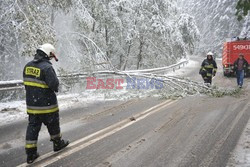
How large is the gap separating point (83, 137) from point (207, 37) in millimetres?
65056

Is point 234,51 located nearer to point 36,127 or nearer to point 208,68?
point 208,68

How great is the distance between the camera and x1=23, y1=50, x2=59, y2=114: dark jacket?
4.20m

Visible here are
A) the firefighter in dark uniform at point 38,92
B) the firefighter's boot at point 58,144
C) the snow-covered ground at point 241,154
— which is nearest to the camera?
the snow-covered ground at point 241,154

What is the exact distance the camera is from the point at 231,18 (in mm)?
57312

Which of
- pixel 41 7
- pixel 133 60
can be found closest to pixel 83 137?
pixel 41 7

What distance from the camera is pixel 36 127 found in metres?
4.28

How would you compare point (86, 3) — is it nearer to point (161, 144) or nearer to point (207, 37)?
point (161, 144)

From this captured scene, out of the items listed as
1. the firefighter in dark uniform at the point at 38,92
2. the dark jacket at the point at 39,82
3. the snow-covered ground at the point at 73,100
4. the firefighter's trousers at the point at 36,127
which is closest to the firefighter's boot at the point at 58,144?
the firefighter's trousers at the point at 36,127

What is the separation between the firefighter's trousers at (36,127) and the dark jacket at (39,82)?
106mm

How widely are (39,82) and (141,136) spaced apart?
2.40m

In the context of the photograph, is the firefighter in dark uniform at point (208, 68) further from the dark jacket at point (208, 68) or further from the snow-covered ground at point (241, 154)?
the snow-covered ground at point (241, 154)

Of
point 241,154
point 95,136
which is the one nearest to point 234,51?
point 241,154

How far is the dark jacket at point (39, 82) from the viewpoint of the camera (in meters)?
4.20

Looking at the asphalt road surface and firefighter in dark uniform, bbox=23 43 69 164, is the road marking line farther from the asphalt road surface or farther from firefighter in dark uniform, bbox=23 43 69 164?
firefighter in dark uniform, bbox=23 43 69 164
